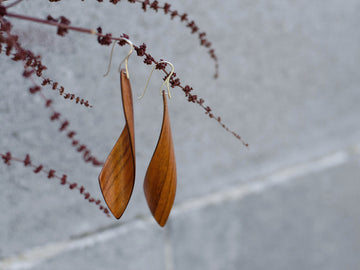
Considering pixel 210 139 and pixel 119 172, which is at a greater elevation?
pixel 119 172

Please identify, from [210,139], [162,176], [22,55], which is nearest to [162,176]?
[162,176]

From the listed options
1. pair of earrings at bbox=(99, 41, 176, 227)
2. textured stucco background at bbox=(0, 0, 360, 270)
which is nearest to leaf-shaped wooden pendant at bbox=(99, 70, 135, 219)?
pair of earrings at bbox=(99, 41, 176, 227)

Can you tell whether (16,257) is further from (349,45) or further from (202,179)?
(349,45)

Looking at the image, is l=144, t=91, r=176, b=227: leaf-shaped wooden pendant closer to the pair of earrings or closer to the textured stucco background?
the pair of earrings

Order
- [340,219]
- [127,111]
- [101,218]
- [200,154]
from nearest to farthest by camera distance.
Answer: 1. [127,111]
2. [101,218]
3. [200,154]
4. [340,219]

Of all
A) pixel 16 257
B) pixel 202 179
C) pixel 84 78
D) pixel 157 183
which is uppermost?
pixel 157 183

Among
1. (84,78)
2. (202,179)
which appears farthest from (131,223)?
(84,78)

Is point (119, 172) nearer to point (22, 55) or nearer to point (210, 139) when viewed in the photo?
point (22, 55)
